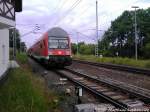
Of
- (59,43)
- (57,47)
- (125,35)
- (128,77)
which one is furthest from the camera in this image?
(125,35)

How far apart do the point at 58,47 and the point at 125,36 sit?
213 ft

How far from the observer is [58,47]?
27.6 m

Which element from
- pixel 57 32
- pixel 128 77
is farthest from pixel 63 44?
pixel 128 77

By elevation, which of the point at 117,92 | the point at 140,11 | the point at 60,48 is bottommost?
the point at 117,92

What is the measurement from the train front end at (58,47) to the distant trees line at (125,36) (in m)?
51.0

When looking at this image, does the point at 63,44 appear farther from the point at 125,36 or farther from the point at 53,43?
the point at 125,36

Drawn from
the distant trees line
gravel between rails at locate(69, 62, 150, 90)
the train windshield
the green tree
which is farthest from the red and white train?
the green tree

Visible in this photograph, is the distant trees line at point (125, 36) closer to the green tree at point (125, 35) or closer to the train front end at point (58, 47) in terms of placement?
the green tree at point (125, 35)

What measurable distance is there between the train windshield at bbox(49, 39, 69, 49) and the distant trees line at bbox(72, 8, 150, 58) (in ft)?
167

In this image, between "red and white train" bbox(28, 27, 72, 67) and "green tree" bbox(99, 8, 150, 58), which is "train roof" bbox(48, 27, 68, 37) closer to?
"red and white train" bbox(28, 27, 72, 67)

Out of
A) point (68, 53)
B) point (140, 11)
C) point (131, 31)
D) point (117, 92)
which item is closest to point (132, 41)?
point (131, 31)

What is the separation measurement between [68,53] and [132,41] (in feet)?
194

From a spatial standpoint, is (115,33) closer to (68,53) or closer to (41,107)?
(68,53)

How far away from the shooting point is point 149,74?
2133cm
